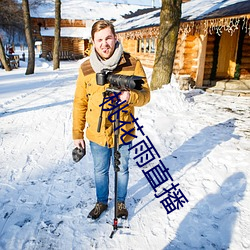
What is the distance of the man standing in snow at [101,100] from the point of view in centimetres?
183

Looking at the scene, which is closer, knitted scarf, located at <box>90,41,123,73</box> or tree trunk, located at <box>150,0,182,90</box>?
knitted scarf, located at <box>90,41,123,73</box>

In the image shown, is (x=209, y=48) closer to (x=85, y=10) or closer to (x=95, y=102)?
(x=95, y=102)

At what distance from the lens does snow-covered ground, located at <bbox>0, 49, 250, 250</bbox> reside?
→ 2.21 metres

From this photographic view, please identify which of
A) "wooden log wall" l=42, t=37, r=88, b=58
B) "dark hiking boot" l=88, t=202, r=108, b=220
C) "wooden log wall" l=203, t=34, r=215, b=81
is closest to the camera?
"dark hiking boot" l=88, t=202, r=108, b=220

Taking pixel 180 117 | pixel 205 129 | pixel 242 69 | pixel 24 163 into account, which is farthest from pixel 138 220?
pixel 242 69

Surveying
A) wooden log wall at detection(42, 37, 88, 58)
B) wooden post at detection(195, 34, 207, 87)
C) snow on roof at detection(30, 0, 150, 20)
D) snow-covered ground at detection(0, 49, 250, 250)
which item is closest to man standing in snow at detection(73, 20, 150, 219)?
snow-covered ground at detection(0, 49, 250, 250)

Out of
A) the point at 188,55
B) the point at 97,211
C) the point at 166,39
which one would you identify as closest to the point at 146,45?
the point at 188,55

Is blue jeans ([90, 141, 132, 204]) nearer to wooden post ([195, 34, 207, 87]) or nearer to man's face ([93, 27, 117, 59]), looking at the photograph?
man's face ([93, 27, 117, 59])

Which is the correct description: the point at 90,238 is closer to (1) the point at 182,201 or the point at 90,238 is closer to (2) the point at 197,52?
(1) the point at 182,201

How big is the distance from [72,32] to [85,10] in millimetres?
6158

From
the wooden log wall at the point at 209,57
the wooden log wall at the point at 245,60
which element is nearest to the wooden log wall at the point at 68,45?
the wooden log wall at the point at 209,57

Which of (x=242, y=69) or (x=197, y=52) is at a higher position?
(x=197, y=52)

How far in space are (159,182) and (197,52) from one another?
8.16 m

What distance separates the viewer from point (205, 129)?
5.19 meters
